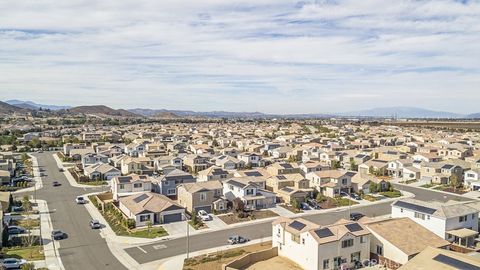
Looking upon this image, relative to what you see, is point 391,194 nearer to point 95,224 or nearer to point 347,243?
point 347,243

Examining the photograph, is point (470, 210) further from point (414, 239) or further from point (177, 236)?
point (177, 236)

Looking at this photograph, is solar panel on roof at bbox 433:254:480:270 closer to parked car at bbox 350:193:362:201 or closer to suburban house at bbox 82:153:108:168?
parked car at bbox 350:193:362:201

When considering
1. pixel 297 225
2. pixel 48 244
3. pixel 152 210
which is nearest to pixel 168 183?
pixel 152 210

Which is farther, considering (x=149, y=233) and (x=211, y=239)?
(x=149, y=233)

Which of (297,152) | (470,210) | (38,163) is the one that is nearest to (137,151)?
(38,163)

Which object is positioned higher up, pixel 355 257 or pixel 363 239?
pixel 363 239

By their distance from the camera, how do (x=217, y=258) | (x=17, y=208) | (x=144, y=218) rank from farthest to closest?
(x=17, y=208) < (x=144, y=218) < (x=217, y=258)
